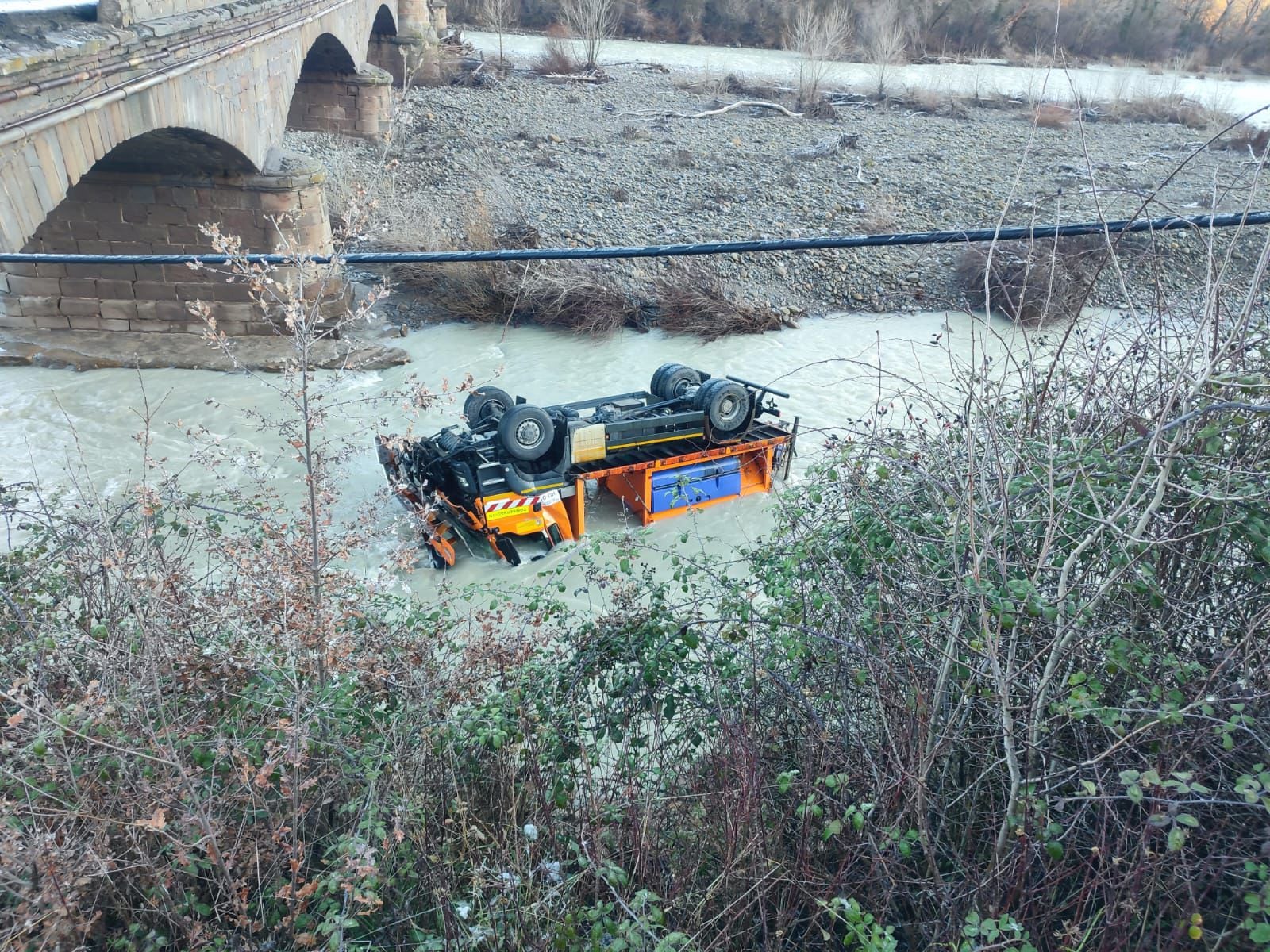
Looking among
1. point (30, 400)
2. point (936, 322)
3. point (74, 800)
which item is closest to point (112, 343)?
point (30, 400)

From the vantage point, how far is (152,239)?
14.1 metres

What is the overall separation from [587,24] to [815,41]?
8494 mm

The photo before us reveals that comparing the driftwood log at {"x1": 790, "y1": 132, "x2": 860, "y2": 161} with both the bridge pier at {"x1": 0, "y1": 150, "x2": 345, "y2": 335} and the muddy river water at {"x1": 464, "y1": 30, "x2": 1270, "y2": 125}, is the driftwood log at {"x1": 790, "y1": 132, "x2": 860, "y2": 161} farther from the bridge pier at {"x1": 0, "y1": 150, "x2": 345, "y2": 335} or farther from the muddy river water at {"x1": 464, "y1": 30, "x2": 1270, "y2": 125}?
the bridge pier at {"x1": 0, "y1": 150, "x2": 345, "y2": 335}

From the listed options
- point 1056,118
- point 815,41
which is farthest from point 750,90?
point 1056,118

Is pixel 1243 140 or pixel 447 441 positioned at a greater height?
pixel 1243 140

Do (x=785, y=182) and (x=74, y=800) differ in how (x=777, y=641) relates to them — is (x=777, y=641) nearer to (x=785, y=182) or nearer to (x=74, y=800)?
(x=74, y=800)

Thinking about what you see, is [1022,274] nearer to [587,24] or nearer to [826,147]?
[826,147]

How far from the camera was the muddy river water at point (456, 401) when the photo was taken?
10.2 meters

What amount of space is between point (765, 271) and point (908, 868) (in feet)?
53.0

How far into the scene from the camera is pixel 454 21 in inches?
1642

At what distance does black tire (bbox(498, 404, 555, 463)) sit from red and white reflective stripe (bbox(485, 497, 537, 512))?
40 cm

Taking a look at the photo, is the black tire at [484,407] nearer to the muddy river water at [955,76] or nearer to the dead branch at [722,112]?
the dead branch at [722,112]

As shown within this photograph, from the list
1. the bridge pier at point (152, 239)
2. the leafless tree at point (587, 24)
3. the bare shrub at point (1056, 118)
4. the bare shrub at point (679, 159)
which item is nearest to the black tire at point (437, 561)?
the bridge pier at point (152, 239)

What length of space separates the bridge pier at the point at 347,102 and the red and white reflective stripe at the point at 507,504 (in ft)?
61.5
